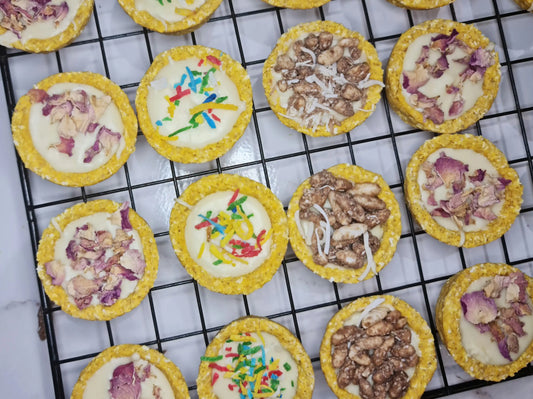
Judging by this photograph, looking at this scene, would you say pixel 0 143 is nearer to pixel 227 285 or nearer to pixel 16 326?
pixel 16 326

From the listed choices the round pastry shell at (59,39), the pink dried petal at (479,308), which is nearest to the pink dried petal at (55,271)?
the round pastry shell at (59,39)

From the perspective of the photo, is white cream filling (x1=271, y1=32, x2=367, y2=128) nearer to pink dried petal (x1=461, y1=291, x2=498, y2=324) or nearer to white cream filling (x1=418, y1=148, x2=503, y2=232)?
white cream filling (x1=418, y1=148, x2=503, y2=232)

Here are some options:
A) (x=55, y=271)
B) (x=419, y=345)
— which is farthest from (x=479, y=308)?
(x=55, y=271)

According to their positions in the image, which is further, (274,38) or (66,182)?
(274,38)

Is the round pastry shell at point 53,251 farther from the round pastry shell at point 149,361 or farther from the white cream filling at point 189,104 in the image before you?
the white cream filling at point 189,104

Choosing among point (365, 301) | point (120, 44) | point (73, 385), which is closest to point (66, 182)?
point (120, 44)

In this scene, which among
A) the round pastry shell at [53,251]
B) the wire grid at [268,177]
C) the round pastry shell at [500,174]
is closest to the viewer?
the round pastry shell at [53,251]
